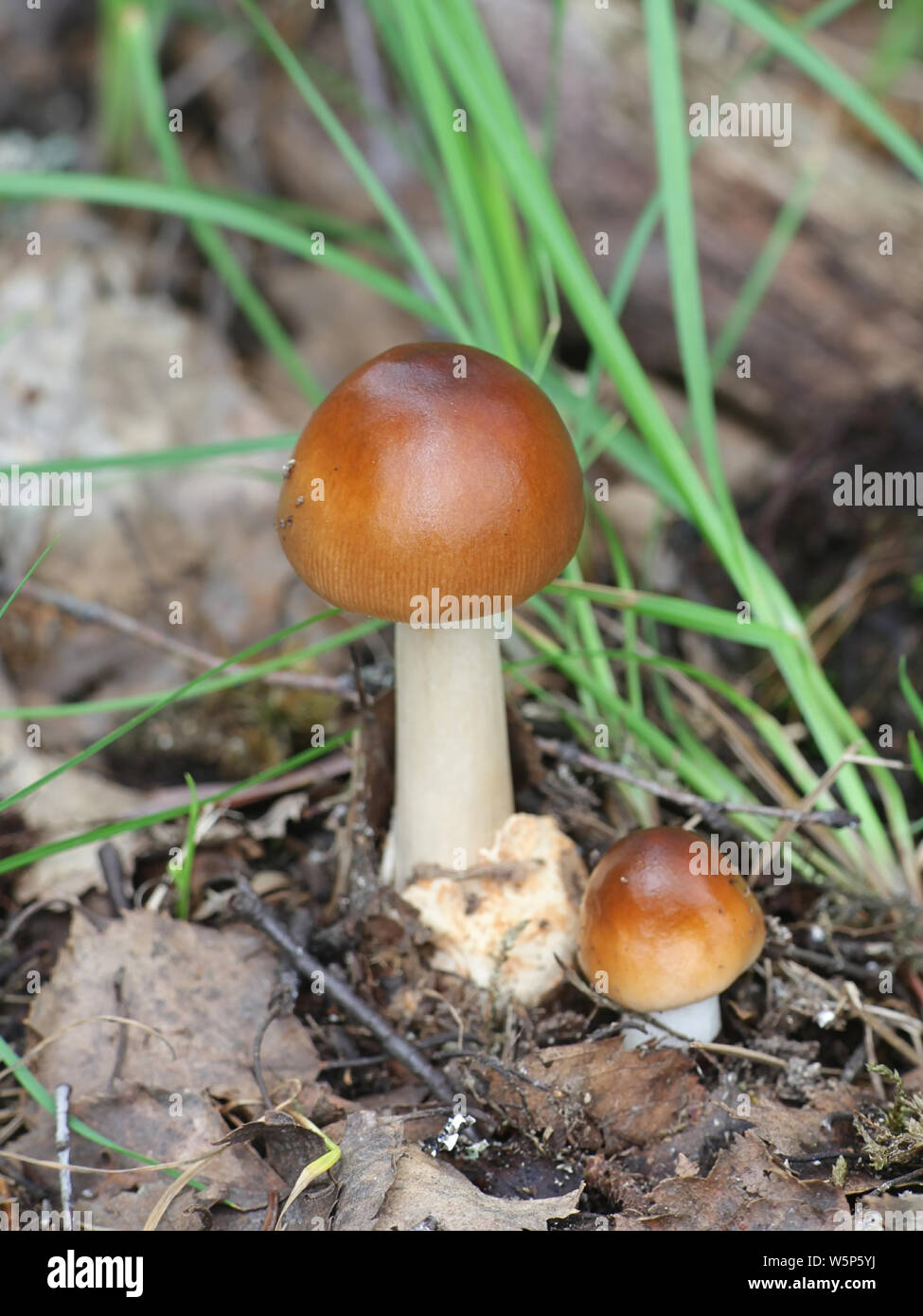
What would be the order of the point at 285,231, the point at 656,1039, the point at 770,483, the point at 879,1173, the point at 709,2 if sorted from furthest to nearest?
1. the point at 709,2
2. the point at 770,483
3. the point at 285,231
4. the point at 656,1039
5. the point at 879,1173

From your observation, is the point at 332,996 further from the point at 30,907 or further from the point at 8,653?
the point at 8,653

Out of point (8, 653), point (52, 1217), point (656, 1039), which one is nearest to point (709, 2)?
point (8, 653)

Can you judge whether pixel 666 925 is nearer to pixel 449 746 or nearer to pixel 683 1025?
pixel 683 1025

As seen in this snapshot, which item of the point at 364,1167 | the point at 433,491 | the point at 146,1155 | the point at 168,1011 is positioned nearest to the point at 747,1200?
the point at 364,1167

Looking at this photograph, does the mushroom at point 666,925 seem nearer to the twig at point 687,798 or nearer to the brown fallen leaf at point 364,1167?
the twig at point 687,798

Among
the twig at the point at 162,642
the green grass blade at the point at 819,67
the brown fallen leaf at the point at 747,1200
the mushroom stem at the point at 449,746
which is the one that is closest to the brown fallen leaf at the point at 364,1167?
the brown fallen leaf at the point at 747,1200

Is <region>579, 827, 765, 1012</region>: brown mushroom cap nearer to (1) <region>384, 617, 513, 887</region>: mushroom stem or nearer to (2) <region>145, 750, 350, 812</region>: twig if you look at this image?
(1) <region>384, 617, 513, 887</region>: mushroom stem
